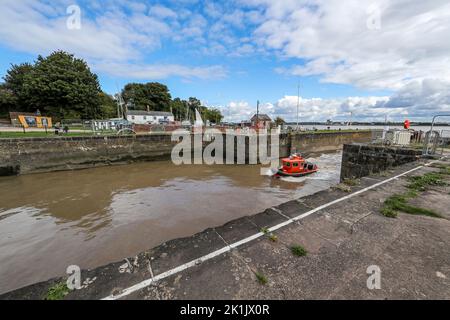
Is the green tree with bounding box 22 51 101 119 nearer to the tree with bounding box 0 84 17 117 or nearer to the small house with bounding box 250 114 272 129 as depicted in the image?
the tree with bounding box 0 84 17 117

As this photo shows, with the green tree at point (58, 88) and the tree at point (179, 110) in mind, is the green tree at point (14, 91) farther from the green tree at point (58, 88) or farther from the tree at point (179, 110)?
the tree at point (179, 110)

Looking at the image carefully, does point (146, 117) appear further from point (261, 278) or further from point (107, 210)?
point (261, 278)

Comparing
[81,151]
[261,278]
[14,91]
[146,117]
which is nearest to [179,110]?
[146,117]

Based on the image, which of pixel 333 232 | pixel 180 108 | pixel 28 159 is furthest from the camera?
pixel 180 108

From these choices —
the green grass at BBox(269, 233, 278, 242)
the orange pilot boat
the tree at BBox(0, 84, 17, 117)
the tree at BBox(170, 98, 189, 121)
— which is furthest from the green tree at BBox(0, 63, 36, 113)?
the green grass at BBox(269, 233, 278, 242)

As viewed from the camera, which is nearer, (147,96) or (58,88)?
(58,88)

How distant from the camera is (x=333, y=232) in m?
2.81

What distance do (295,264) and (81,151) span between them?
18366 mm

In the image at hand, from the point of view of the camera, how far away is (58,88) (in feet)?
98.6

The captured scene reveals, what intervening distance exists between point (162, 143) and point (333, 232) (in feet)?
62.7

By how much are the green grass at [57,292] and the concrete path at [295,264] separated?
0.06 meters

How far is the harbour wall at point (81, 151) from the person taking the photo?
12.8 m
